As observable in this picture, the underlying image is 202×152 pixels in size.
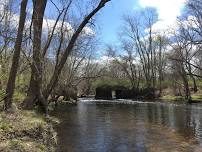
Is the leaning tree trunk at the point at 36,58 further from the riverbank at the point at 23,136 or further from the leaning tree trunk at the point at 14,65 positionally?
the riverbank at the point at 23,136

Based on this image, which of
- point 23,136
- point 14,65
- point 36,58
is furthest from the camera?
point 36,58

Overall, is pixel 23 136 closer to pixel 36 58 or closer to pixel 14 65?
pixel 14 65

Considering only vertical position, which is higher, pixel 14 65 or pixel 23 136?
pixel 14 65

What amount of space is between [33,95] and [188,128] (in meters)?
10.2

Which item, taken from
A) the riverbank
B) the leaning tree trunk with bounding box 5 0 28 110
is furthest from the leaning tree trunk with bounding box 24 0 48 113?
the riverbank

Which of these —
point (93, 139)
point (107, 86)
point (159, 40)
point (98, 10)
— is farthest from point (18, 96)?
point (159, 40)

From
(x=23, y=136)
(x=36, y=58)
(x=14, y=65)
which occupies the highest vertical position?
(x=36, y=58)

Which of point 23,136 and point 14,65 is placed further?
point 14,65

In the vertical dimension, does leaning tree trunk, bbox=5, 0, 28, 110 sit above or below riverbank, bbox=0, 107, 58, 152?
above

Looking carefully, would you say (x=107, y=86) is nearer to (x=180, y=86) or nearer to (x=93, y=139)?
(x=180, y=86)

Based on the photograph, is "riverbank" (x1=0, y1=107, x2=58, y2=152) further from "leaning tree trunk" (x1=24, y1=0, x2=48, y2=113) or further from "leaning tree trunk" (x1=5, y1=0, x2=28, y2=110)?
"leaning tree trunk" (x1=24, y1=0, x2=48, y2=113)

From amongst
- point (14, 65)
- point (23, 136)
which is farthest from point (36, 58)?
point (23, 136)

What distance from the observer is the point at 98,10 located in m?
23.3

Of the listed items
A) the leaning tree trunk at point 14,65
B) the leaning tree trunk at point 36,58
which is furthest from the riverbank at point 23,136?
the leaning tree trunk at point 36,58
